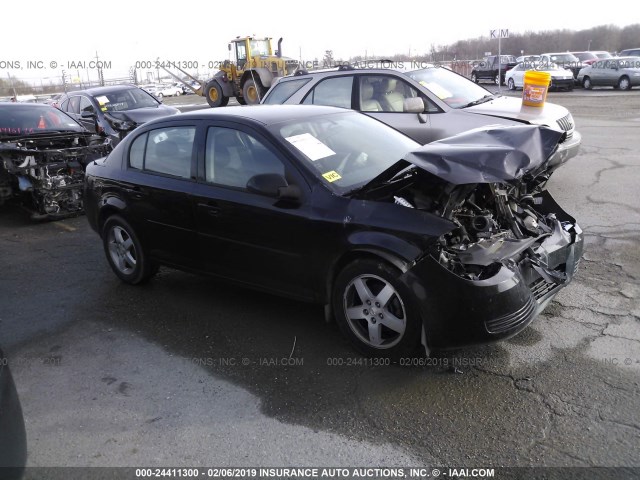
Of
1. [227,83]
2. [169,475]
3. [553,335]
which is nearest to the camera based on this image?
[169,475]

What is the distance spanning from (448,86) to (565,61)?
2545 centimetres

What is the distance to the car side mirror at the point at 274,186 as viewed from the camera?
391 centimetres

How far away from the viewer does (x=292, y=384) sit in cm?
364

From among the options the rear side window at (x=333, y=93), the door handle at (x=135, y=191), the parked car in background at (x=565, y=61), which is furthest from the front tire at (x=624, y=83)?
the door handle at (x=135, y=191)

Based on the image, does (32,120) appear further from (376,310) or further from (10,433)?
(10,433)

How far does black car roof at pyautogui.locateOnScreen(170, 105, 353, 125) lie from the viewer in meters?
4.46

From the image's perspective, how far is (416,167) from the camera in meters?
3.70

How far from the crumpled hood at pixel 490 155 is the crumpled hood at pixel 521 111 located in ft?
12.1

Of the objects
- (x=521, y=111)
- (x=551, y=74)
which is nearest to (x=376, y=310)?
(x=521, y=111)

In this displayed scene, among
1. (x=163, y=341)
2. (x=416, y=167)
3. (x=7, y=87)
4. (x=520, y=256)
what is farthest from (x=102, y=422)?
(x=7, y=87)

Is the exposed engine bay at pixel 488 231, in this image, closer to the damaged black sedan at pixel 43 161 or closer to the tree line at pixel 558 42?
the damaged black sedan at pixel 43 161

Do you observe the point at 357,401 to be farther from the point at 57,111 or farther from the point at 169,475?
the point at 57,111

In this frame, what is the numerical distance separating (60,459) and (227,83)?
77.0ft

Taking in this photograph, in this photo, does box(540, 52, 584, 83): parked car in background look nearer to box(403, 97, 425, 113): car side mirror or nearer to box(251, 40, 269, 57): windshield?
box(251, 40, 269, 57): windshield
